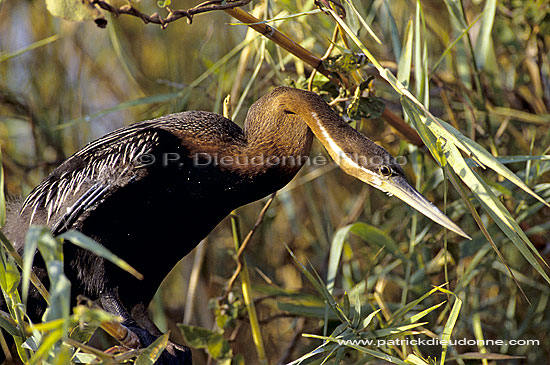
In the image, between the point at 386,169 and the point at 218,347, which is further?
the point at 218,347

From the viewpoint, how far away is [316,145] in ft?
10.4

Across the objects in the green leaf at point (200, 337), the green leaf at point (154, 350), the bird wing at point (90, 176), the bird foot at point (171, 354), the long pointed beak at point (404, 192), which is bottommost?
the green leaf at point (200, 337)

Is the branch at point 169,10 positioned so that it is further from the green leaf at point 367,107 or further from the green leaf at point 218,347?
the green leaf at point 218,347

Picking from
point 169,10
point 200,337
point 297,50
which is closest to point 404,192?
point 297,50

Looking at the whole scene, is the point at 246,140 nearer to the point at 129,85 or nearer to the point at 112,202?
the point at 112,202

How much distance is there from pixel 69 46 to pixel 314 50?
1.36 metres

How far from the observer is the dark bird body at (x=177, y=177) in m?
1.88

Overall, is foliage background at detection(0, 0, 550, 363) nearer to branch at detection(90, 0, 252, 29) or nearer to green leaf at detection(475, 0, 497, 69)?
green leaf at detection(475, 0, 497, 69)

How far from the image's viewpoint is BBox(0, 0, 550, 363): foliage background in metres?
2.50

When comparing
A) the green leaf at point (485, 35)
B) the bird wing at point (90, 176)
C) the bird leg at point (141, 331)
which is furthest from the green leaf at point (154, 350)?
the green leaf at point (485, 35)

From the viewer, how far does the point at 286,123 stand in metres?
1.94

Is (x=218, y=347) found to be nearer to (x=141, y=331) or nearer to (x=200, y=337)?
(x=200, y=337)

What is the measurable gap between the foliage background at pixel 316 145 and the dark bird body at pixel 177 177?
42 cm

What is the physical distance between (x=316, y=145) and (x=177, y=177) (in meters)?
1.37
